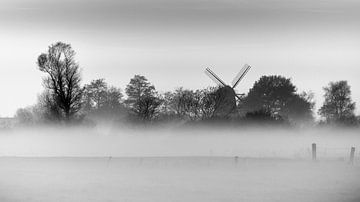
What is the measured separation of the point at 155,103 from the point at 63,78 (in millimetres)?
Answer: 9519

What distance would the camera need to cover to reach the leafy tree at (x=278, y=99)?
316ft

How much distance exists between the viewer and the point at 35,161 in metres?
54.9

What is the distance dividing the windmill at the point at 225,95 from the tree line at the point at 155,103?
2.66 feet

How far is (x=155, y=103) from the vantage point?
230 feet

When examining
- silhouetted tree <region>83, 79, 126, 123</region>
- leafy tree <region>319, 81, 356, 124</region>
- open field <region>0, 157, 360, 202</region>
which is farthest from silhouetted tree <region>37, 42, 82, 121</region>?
leafy tree <region>319, 81, 356, 124</region>

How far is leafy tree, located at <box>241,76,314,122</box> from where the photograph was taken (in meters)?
96.2

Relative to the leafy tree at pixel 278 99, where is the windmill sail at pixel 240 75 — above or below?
above

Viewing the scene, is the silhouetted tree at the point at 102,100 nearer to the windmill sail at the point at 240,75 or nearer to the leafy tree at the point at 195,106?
the leafy tree at the point at 195,106

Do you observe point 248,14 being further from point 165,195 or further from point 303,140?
point 165,195

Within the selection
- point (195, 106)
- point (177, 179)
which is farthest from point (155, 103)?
point (177, 179)

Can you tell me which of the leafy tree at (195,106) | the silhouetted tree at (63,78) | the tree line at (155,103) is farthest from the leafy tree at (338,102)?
the silhouetted tree at (63,78)

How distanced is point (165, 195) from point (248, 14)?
207 ft

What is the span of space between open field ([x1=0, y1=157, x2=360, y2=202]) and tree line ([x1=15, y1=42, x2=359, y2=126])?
10879 mm

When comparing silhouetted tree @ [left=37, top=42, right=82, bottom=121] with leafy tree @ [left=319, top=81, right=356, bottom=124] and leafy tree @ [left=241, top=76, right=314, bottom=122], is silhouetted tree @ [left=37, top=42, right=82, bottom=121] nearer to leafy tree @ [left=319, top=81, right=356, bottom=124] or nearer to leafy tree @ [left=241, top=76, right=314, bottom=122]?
leafy tree @ [left=241, top=76, right=314, bottom=122]
